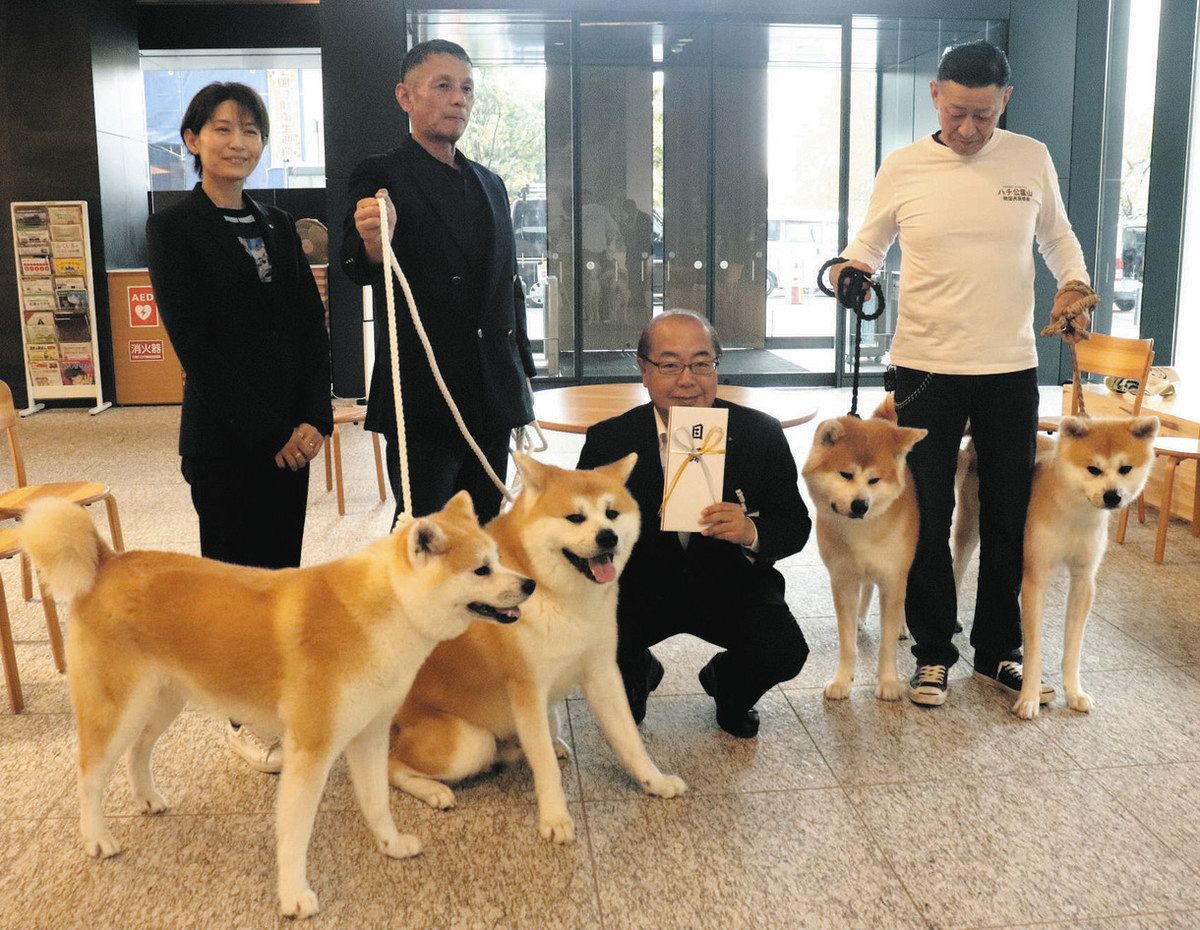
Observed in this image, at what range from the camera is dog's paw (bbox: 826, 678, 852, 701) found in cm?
280

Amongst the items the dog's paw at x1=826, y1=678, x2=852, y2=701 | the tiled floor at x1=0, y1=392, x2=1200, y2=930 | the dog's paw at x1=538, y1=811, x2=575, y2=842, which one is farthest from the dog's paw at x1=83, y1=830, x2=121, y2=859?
the dog's paw at x1=826, y1=678, x2=852, y2=701

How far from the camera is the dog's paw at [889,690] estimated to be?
2787 millimetres

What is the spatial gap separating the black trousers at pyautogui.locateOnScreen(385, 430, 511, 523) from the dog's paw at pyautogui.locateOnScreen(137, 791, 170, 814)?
2.76ft

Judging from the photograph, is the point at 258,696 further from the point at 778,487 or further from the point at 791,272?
the point at 791,272

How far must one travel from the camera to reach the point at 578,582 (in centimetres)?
206

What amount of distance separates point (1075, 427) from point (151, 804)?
7.57ft

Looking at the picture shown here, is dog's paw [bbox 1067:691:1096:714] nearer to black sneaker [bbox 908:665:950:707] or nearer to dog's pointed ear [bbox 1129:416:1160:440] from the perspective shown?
black sneaker [bbox 908:665:950:707]

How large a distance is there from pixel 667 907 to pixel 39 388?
7.87m

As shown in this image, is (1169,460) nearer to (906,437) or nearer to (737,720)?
(906,437)

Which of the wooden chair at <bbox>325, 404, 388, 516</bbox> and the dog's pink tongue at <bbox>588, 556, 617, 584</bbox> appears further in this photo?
the wooden chair at <bbox>325, 404, 388, 516</bbox>

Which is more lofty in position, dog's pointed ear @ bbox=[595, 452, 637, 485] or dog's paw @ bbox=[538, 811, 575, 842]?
dog's pointed ear @ bbox=[595, 452, 637, 485]

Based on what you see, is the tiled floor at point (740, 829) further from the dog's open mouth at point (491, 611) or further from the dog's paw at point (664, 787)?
the dog's open mouth at point (491, 611)

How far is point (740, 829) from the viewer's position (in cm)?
217

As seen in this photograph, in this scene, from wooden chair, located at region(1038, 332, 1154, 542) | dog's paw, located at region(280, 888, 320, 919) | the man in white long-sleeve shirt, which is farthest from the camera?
wooden chair, located at region(1038, 332, 1154, 542)
